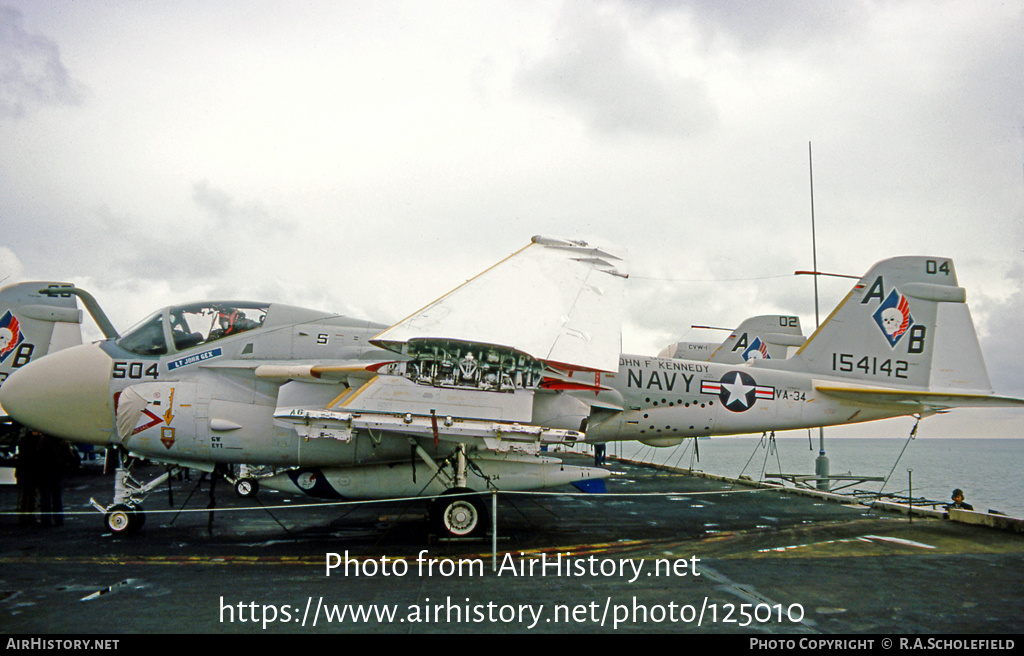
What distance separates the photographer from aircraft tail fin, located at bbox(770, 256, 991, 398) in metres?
12.1

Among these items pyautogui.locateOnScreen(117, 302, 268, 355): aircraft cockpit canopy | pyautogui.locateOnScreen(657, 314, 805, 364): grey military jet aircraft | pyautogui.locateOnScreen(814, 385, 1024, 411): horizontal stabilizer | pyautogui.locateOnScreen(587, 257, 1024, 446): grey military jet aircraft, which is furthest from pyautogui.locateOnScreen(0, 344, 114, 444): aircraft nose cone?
pyautogui.locateOnScreen(657, 314, 805, 364): grey military jet aircraft

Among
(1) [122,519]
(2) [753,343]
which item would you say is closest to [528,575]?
(1) [122,519]

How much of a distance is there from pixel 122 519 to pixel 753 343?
2101 centimetres

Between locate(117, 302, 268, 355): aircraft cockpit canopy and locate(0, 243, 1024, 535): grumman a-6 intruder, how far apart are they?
0.08 ft

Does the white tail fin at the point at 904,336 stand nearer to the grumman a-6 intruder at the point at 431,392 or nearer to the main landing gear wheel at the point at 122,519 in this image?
the grumman a-6 intruder at the point at 431,392

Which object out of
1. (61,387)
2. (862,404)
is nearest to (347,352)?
(61,387)

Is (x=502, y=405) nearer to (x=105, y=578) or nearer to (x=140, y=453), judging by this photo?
(x=105, y=578)

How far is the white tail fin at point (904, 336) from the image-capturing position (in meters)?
12.1

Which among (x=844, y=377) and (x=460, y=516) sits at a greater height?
(x=844, y=377)

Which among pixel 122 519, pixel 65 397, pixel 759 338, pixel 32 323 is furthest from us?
Answer: pixel 759 338

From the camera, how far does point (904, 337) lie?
484 inches

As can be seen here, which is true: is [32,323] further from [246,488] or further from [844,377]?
[844,377]

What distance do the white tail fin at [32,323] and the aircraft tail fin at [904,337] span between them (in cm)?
2025
